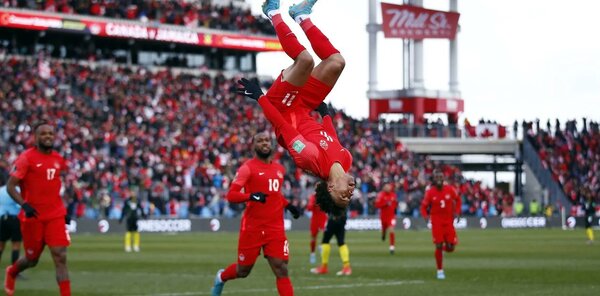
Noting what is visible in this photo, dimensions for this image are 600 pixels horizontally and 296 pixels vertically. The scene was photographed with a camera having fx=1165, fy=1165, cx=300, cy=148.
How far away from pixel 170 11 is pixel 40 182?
2305 inches

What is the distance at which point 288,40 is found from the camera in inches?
537

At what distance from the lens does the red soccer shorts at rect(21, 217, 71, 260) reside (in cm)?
1717

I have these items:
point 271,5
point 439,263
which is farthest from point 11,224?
point 271,5

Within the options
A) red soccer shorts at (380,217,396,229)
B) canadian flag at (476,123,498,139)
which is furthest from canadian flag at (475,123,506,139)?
red soccer shorts at (380,217,396,229)

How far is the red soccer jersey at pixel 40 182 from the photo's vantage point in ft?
56.5

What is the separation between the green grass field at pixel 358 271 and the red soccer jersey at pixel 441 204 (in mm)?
1297

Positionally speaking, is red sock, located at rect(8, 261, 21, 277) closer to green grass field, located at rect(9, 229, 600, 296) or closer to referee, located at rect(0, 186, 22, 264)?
green grass field, located at rect(9, 229, 600, 296)

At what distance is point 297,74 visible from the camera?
13.4 m

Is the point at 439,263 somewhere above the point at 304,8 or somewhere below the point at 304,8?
below

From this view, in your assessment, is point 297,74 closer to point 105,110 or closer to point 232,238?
point 232,238

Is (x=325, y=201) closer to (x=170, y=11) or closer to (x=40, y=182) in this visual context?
(x=40, y=182)

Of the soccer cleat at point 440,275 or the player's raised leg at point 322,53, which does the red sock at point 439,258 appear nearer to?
the soccer cleat at point 440,275

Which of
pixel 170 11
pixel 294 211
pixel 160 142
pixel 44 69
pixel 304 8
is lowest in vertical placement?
pixel 294 211

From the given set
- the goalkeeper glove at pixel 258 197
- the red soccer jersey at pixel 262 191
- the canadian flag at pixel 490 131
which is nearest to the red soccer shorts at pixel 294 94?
the goalkeeper glove at pixel 258 197
